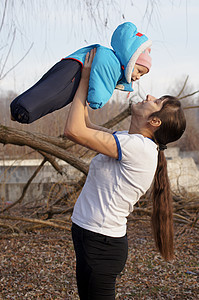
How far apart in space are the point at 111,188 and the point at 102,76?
0.48 m

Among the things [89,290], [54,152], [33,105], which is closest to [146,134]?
[33,105]

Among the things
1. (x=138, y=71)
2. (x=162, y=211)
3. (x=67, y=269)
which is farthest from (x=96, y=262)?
(x=67, y=269)

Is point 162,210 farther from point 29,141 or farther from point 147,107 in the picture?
point 29,141

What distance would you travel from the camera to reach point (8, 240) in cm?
445

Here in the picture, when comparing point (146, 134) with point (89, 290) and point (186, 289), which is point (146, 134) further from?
point (186, 289)

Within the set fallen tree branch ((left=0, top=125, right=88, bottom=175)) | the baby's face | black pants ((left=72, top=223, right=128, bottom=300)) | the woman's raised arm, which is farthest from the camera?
fallen tree branch ((left=0, top=125, right=88, bottom=175))

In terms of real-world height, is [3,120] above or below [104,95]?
below

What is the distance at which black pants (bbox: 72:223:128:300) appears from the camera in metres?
1.53

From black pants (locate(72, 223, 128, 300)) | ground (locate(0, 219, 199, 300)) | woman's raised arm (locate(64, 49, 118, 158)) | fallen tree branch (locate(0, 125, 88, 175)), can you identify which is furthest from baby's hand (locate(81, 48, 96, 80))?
ground (locate(0, 219, 199, 300))

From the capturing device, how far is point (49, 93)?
1.50 metres

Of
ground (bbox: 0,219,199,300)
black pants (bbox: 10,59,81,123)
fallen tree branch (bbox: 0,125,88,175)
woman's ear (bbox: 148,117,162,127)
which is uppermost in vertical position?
black pants (bbox: 10,59,81,123)

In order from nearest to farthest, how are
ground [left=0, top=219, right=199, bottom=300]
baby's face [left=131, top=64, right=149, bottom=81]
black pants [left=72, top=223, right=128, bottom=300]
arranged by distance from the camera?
black pants [left=72, top=223, right=128, bottom=300]
baby's face [left=131, top=64, right=149, bottom=81]
ground [left=0, top=219, right=199, bottom=300]

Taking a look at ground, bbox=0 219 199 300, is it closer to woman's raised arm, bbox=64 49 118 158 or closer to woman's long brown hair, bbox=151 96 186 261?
woman's long brown hair, bbox=151 96 186 261

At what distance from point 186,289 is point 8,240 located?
2.22m
